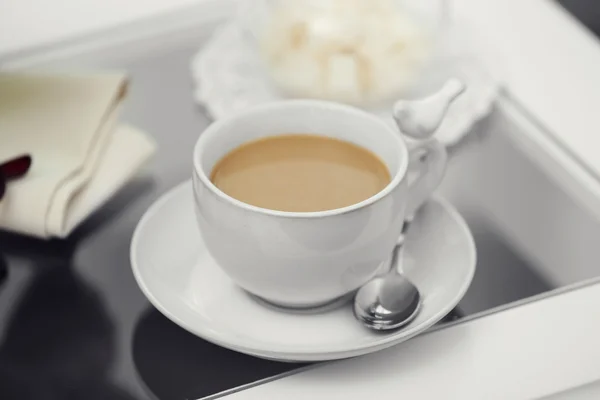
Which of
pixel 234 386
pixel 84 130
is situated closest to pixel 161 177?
pixel 84 130

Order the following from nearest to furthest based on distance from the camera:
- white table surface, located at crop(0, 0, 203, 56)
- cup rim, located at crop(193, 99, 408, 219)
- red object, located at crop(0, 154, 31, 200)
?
cup rim, located at crop(193, 99, 408, 219) → red object, located at crop(0, 154, 31, 200) → white table surface, located at crop(0, 0, 203, 56)

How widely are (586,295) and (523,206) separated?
0.29 ft

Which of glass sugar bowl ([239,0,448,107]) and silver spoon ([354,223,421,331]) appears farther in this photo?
glass sugar bowl ([239,0,448,107])

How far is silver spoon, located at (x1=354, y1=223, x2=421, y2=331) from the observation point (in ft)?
1.37

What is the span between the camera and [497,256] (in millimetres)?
490

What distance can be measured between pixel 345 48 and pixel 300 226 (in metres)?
0.20

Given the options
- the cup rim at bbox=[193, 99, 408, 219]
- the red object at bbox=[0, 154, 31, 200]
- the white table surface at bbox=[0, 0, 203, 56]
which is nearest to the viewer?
the cup rim at bbox=[193, 99, 408, 219]

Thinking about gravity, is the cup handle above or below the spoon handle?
above

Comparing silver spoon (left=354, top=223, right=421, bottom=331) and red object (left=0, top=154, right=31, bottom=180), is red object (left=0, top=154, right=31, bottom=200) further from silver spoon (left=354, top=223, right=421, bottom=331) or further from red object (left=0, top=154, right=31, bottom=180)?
silver spoon (left=354, top=223, right=421, bottom=331)

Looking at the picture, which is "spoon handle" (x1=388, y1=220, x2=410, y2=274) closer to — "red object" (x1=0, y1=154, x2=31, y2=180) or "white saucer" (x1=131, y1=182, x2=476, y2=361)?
"white saucer" (x1=131, y1=182, x2=476, y2=361)

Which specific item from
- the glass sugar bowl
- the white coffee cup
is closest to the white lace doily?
the glass sugar bowl

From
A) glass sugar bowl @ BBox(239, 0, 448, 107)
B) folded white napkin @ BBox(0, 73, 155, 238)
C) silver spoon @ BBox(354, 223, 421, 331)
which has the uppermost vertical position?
glass sugar bowl @ BBox(239, 0, 448, 107)

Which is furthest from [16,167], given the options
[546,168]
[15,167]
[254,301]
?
[546,168]

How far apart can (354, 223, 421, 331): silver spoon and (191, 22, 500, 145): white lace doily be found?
0.51ft
